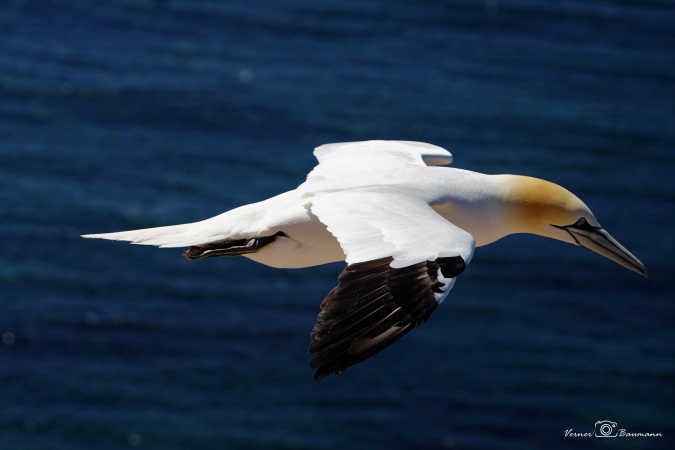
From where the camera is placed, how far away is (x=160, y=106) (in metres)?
32.5

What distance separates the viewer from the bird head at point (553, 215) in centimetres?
806

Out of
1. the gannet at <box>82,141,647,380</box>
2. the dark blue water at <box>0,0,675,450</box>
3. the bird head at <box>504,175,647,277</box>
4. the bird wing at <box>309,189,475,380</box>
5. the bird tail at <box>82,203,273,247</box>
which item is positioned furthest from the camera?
the dark blue water at <box>0,0,675,450</box>

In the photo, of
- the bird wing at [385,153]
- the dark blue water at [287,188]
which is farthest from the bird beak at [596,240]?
the dark blue water at [287,188]

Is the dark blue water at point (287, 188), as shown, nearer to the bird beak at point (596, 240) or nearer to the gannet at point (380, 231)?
the gannet at point (380, 231)

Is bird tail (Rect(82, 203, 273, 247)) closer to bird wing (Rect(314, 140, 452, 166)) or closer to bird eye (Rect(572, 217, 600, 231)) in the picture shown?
bird wing (Rect(314, 140, 452, 166))

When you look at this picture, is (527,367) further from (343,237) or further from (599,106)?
(343,237)

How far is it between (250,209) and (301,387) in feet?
64.0

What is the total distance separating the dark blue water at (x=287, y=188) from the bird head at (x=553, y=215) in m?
18.5

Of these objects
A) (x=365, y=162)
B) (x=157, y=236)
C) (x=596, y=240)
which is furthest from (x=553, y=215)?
(x=157, y=236)

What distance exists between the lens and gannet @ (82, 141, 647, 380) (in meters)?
6.09

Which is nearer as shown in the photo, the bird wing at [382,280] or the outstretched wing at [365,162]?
the bird wing at [382,280]

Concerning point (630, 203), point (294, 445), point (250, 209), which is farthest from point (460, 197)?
point (630, 203)
